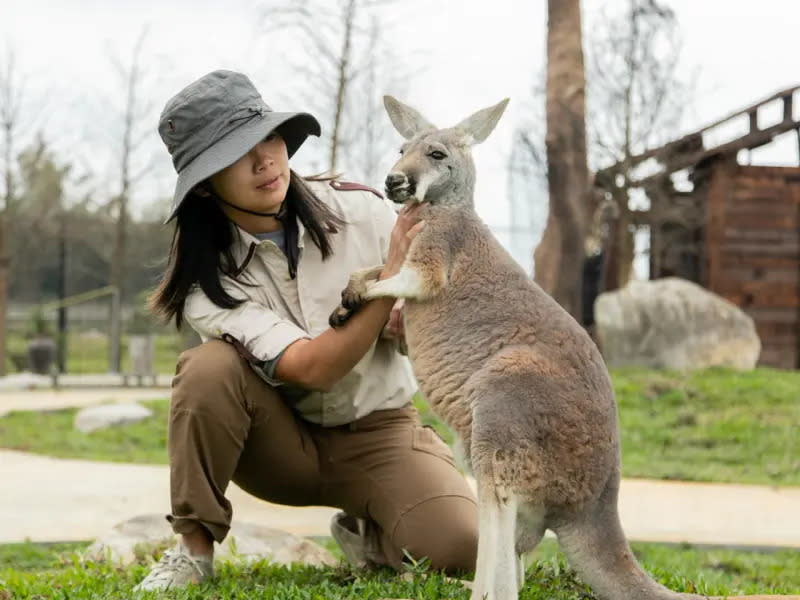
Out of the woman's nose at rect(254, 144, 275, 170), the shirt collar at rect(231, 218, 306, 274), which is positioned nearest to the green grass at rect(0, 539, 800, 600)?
the shirt collar at rect(231, 218, 306, 274)

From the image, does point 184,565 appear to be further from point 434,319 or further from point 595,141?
point 595,141

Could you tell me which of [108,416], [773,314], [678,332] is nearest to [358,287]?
[108,416]

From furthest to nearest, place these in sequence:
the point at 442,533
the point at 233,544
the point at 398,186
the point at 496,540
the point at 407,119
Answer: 1. the point at 233,544
2. the point at 442,533
3. the point at 407,119
4. the point at 398,186
5. the point at 496,540

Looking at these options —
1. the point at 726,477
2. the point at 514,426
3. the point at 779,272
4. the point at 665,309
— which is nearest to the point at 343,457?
the point at 514,426

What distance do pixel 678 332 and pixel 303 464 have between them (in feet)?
26.2

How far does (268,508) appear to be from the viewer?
555cm

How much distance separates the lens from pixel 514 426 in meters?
2.17

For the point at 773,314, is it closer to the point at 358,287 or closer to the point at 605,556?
the point at 358,287

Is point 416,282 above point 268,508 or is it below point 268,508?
above

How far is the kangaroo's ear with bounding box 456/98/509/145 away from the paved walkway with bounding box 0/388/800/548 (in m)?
2.83

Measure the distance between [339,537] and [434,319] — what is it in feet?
4.29

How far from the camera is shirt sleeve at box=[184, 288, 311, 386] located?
2895mm

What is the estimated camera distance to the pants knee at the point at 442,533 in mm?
2943

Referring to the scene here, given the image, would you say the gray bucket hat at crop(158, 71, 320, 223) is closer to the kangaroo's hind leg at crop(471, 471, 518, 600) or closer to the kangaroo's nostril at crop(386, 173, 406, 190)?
the kangaroo's nostril at crop(386, 173, 406, 190)
